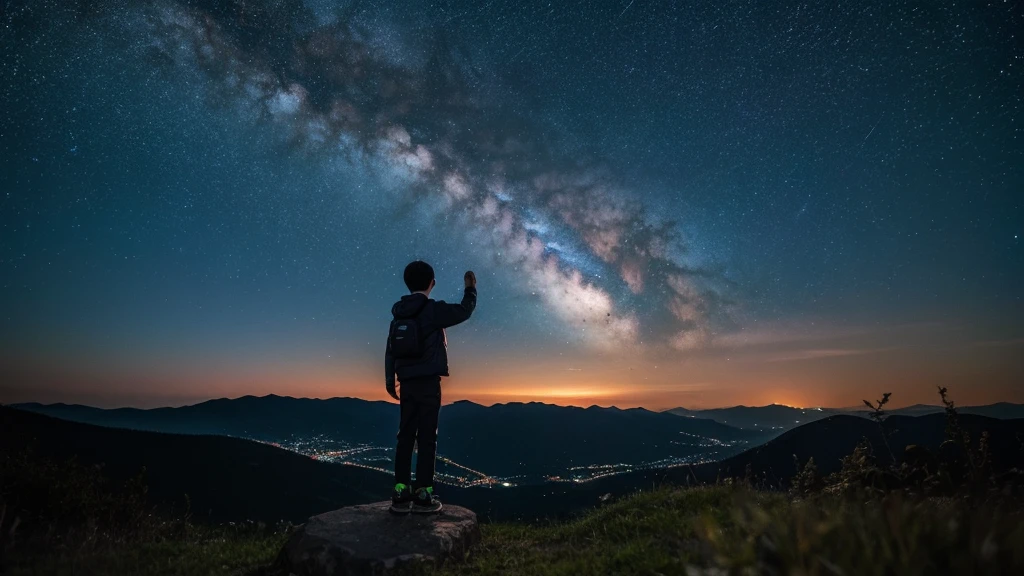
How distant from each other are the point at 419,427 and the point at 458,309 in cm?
184

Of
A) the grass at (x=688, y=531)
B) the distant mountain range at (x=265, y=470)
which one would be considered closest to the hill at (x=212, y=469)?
the distant mountain range at (x=265, y=470)

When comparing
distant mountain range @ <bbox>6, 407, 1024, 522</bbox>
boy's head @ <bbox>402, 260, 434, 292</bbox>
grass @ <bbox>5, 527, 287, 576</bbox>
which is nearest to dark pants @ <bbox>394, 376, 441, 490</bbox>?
boy's head @ <bbox>402, 260, 434, 292</bbox>

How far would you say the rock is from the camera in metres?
5.55

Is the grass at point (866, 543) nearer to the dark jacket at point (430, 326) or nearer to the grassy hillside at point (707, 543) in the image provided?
the grassy hillside at point (707, 543)

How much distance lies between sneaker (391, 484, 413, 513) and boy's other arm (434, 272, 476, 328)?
2491mm

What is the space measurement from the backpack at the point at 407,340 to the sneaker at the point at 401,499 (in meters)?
1.96

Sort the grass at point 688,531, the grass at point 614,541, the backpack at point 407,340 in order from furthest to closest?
the backpack at point 407,340, the grass at point 614,541, the grass at point 688,531

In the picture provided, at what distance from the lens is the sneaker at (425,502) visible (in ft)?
22.7

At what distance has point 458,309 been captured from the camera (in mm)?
7176

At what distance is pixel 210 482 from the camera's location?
77.4m

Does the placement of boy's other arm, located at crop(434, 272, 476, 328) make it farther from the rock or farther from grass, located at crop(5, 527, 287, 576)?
grass, located at crop(5, 527, 287, 576)

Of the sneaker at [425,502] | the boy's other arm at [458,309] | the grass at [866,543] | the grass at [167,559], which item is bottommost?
the grass at [167,559]

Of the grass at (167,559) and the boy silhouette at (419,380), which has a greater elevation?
the boy silhouette at (419,380)

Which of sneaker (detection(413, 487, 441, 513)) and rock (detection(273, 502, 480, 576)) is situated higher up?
sneaker (detection(413, 487, 441, 513))
